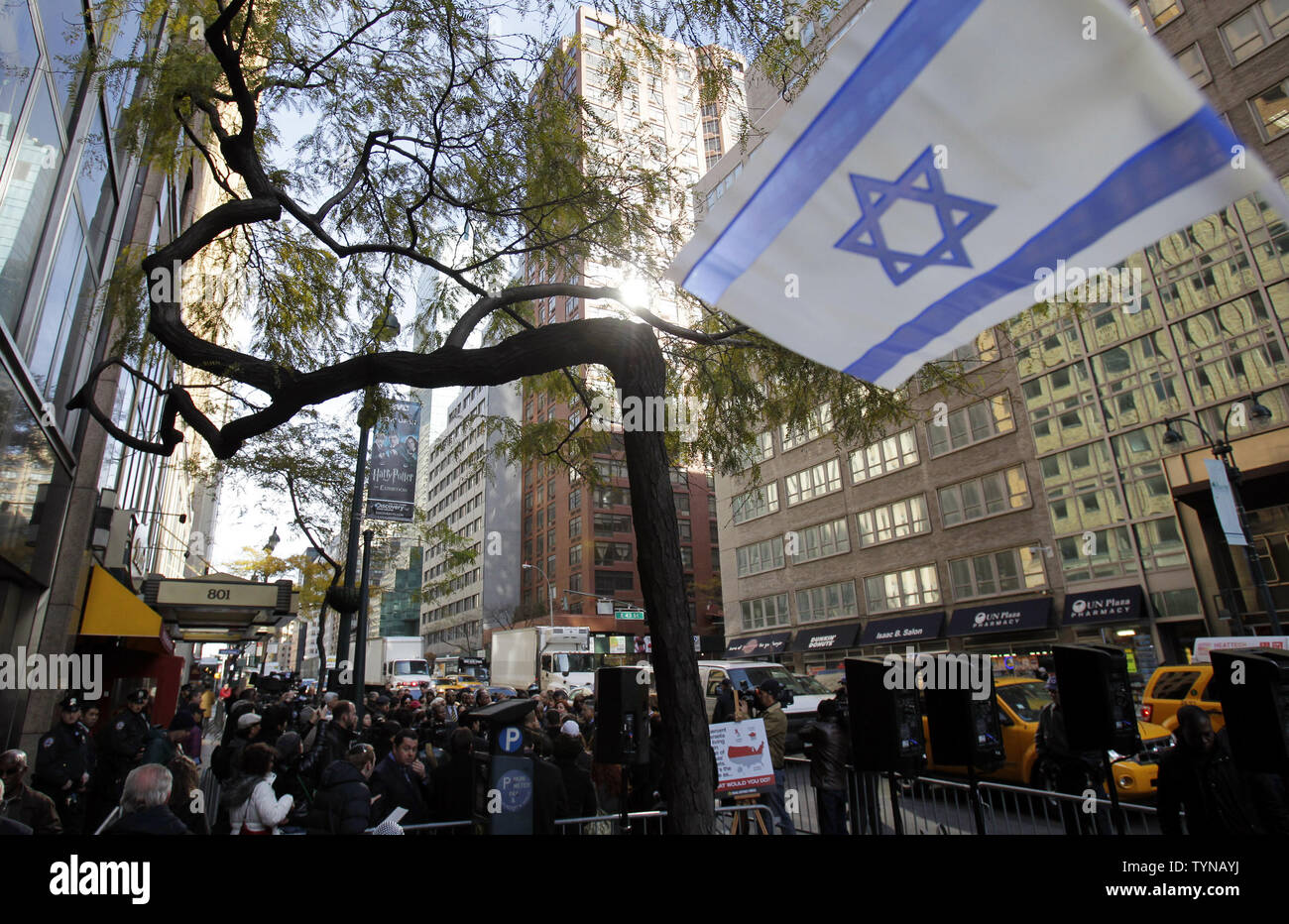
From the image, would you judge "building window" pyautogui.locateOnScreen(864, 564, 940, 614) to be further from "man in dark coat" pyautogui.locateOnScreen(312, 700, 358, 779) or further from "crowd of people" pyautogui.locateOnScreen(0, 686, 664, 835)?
"man in dark coat" pyautogui.locateOnScreen(312, 700, 358, 779)

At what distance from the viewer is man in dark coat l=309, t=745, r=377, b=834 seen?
5410 mm

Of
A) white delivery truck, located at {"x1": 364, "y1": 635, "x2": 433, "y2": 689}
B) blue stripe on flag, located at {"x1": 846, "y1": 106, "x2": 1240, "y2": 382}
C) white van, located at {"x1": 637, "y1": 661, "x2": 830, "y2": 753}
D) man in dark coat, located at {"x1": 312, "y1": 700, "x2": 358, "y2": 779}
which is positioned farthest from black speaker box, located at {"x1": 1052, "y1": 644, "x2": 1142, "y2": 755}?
white delivery truck, located at {"x1": 364, "y1": 635, "x2": 433, "y2": 689}

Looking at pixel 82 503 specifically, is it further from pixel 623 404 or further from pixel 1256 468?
pixel 1256 468

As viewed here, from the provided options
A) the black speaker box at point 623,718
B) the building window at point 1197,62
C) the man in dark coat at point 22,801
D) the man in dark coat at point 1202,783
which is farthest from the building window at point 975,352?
the building window at point 1197,62

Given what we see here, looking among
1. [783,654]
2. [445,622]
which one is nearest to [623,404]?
[783,654]

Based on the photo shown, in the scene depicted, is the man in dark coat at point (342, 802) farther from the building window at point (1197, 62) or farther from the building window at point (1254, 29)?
the building window at point (1254, 29)

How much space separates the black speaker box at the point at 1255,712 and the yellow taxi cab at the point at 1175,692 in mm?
7956

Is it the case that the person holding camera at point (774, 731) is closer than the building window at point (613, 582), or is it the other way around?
the person holding camera at point (774, 731)

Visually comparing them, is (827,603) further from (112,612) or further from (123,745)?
(123,745)

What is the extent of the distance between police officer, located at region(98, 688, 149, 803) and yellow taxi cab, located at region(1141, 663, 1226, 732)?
50.3 ft

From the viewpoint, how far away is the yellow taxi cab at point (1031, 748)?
9.20 meters

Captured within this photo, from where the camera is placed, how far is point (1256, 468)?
24516 millimetres

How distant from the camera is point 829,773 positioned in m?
8.52
